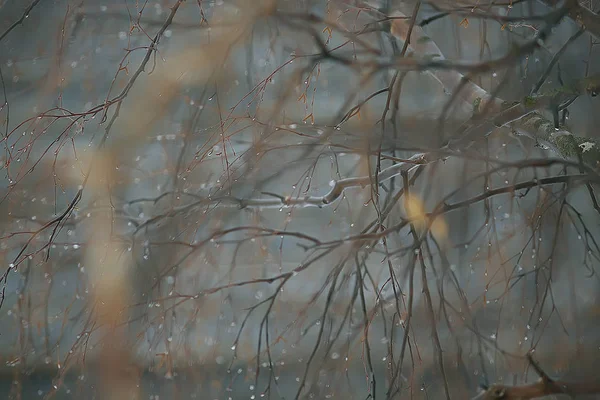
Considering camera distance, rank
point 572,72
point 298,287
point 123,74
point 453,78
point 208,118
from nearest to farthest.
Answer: point 453,78 < point 572,72 < point 208,118 < point 123,74 < point 298,287

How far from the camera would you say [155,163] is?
9.27 feet

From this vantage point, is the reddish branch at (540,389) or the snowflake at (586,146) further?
the snowflake at (586,146)

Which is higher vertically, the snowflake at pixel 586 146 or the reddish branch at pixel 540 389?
the snowflake at pixel 586 146

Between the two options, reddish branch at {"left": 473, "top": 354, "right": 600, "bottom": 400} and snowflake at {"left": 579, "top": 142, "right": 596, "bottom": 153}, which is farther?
snowflake at {"left": 579, "top": 142, "right": 596, "bottom": 153}

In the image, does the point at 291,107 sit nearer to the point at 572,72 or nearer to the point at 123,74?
the point at 123,74

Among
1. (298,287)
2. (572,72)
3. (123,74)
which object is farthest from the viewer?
(298,287)

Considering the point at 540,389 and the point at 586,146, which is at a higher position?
the point at 586,146

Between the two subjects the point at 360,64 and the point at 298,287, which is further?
the point at 298,287

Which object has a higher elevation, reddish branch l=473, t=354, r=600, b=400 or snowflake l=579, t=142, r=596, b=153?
snowflake l=579, t=142, r=596, b=153

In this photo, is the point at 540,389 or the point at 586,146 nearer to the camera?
the point at 540,389

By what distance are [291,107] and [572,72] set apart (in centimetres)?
100

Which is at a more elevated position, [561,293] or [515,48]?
[561,293]

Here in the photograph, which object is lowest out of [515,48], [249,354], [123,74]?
[515,48]

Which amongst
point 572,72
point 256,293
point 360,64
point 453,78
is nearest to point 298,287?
point 256,293
